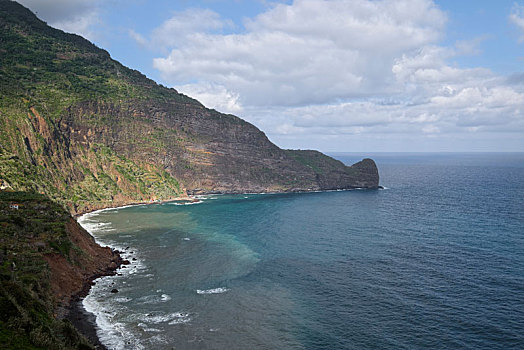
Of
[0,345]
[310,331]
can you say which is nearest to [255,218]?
[310,331]

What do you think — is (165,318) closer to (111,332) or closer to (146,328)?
(146,328)

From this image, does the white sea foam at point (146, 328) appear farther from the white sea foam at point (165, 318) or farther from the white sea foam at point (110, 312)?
the white sea foam at point (110, 312)

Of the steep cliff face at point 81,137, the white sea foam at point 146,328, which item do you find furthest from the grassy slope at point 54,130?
the white sea foam at point 146,328

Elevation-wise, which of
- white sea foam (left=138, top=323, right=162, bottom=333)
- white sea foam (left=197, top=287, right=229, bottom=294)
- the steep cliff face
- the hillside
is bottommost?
white sea foam (left=138, top=323, right=162, bottom=333)

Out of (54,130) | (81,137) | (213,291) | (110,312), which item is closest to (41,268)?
(110,312)

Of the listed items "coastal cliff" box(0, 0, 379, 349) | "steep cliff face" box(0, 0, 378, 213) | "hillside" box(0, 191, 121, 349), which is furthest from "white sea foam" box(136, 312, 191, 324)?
"steep cliff face" box(0, 0, 378, 213)

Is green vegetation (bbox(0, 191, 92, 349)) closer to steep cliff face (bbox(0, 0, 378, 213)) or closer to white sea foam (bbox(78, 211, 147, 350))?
white sea foam (bbox(78, 211, 147, 350))
